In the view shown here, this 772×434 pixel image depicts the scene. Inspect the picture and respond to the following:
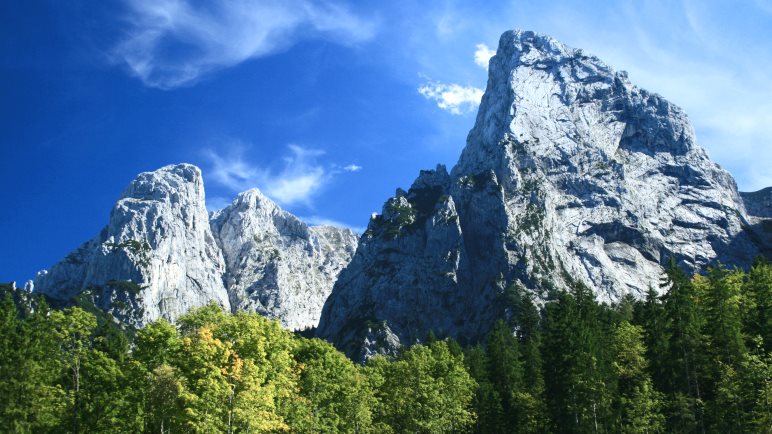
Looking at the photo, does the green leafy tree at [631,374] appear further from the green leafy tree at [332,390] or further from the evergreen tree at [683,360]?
the green leafy tree at [332,390]

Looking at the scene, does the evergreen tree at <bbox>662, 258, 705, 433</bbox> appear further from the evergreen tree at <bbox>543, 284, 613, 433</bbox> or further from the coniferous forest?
the evergreen tree at <bbox>543, 284, 613, 433</bbox>

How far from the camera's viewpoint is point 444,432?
81750mm

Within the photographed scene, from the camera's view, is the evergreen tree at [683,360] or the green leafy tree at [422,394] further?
the green leafy tree at [422,394]

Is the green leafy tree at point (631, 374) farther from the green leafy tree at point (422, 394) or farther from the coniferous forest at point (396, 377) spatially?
the green leafy tree at point (422, 394)

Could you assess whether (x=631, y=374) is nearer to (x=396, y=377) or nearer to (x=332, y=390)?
(x=396, y=377)

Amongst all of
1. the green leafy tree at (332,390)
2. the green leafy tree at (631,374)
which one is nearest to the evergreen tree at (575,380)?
the green leafy tree at (631,374)

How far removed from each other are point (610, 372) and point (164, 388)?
4757 centimetres

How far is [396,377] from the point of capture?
84.9 m

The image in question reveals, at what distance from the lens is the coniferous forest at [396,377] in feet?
159

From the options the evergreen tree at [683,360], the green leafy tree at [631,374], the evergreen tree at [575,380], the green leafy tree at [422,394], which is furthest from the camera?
the green leafy tree at [422,394]

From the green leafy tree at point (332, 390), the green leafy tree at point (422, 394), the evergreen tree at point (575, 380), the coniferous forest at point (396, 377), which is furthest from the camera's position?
the green leafy tree at point (422, 394)

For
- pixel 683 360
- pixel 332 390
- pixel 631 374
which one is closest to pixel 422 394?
pixel 332 390

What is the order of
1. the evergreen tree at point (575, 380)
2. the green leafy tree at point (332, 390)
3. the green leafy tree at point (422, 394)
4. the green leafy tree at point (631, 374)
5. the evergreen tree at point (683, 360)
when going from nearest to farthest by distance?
the green leafy tree at point (631, 374), the green leafy tree at point (332, 390), the evergreen tree at point (575, 380), the evergreen tree at point (683, 360), the green leafy tree at point (422, 394)

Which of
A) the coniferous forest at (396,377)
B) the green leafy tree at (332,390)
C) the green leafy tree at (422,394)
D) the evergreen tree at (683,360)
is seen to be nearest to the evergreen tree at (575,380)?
the coniferous forest at (396,377)
